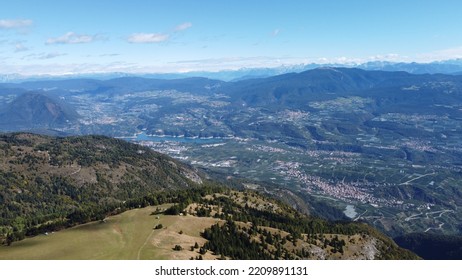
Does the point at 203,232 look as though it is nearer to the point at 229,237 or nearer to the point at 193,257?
the point at 229,237

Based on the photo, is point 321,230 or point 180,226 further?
point 321,230

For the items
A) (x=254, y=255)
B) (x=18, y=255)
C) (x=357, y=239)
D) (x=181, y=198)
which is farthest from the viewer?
(x=181, y=198)

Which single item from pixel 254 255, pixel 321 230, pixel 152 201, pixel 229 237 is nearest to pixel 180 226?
pixel 229 237

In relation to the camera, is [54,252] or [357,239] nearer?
[54,252]

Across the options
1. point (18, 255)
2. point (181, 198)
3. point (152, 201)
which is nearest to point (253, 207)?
point (181, 198)

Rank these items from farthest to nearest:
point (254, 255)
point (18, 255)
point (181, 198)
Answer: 1. point (181, 198)
2. point (254, 255)
3. point (18, 255)

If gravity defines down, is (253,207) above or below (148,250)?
below

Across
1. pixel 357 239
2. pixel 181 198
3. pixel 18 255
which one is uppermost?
pixel 18 255

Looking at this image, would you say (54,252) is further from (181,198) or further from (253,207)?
(253,207)

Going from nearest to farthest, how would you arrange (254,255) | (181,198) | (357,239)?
1. (254,255)
2. (357,239)
3. (181,198)
